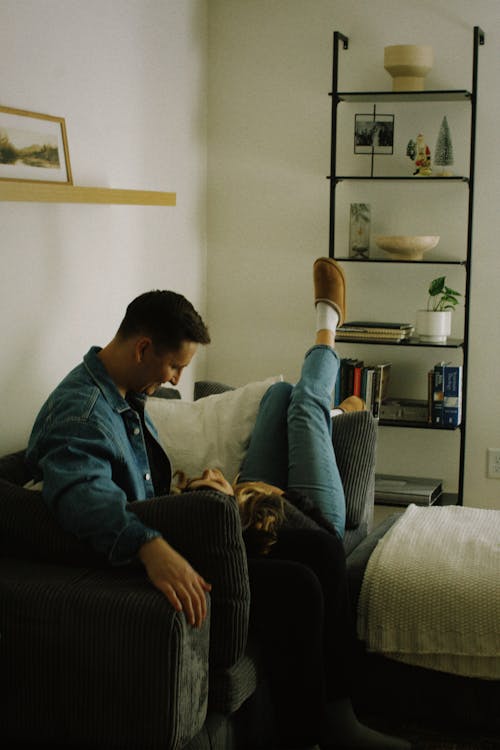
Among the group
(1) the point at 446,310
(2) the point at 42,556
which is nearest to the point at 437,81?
(1) the point at 446,310

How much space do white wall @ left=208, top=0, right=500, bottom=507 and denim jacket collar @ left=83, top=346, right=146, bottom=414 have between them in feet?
6.81

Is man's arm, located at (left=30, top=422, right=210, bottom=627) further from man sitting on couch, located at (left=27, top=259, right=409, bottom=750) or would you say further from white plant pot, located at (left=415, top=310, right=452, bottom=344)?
white plant pot, located at (left=415, top=310, right=452, bottom=344)

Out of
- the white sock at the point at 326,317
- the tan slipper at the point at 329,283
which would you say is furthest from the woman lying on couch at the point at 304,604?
the tan slipper at the point at 329,283

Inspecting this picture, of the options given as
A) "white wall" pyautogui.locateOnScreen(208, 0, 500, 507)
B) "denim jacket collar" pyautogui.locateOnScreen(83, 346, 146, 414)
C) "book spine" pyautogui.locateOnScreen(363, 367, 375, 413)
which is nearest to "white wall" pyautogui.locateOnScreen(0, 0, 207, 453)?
"white wall" pyautogui.locateOnScreen(208, 0, 500, 507)

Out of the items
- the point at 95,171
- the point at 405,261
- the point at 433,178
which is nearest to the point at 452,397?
the point at 405,261

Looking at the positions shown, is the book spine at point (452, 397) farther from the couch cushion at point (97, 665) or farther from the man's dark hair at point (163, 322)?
the couch cushion at point (97, 665)

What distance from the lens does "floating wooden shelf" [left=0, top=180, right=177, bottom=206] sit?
2.50 metres

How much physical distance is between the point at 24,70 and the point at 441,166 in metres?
1.86

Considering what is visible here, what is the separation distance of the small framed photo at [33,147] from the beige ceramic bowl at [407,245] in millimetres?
1448

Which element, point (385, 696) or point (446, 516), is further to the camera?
point (446, 516)

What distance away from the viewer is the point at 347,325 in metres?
3.97

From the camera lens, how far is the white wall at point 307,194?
3920mm

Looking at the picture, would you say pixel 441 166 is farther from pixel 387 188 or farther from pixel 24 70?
pixel 24 70

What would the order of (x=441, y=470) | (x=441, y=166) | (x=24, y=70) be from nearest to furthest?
(x=24, y=70), (x=441, y=166), (x=441, y=470)
